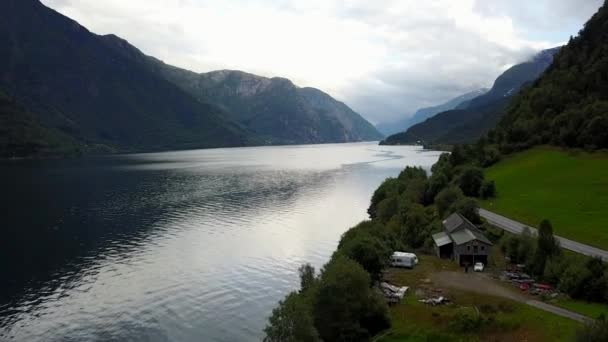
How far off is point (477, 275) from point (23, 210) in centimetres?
12777

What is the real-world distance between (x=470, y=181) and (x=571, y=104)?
6520 centimetres

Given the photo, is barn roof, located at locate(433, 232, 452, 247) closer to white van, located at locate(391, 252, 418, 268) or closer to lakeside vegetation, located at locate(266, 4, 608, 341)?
lakeside vegetation, located at locate(266, 4, 608, 341)

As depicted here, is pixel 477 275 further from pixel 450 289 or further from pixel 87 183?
pixel 87 183

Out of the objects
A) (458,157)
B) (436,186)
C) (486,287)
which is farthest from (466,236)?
(458,157)

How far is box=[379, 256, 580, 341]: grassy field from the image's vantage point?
44.6 metres

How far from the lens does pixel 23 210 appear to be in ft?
434

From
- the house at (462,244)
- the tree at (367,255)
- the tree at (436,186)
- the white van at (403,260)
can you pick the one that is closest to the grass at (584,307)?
the house at (462,244)

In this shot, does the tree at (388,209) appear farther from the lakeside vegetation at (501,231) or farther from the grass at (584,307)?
the grass at (584,307)

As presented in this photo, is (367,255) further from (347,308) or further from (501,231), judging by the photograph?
(501,231)

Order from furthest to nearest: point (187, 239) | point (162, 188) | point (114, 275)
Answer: point (162, 188), point (187, 239), point (114, 275)

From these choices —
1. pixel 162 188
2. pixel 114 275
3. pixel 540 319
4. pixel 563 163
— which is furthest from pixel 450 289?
pixel 162 188

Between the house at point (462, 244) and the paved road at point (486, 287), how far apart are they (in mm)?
6299

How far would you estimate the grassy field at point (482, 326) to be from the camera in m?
44.6

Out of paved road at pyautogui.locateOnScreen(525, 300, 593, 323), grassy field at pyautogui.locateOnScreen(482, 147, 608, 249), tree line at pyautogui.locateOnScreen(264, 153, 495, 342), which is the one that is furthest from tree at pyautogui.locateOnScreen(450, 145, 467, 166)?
paved road at pyautogui.locateOnScreen(525, 300, 593, 323)
